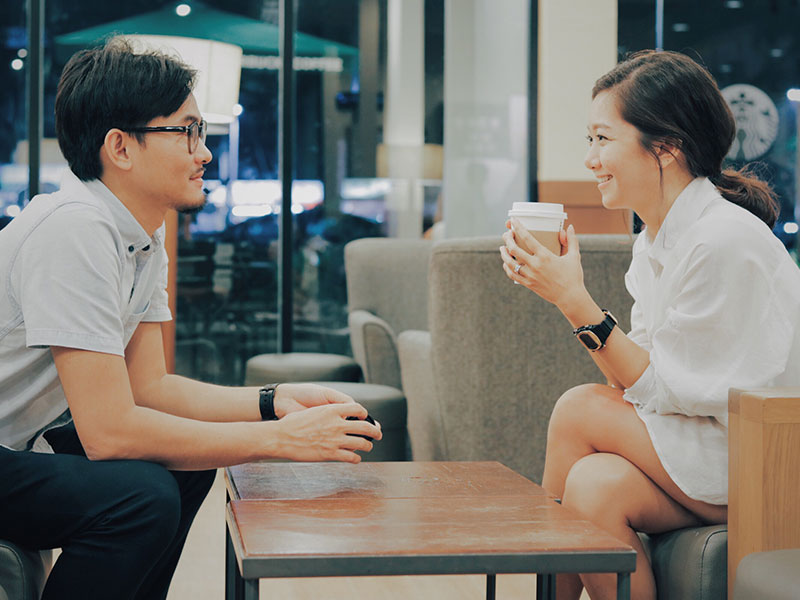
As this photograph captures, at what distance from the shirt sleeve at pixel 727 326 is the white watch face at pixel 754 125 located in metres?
5.20

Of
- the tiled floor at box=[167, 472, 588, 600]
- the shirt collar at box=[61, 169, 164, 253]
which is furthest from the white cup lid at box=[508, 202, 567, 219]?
the tiled floor at box=[167, 472, 588, 600]

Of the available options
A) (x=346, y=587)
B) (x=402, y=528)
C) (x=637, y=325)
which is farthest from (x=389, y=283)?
(x=402, y=528)

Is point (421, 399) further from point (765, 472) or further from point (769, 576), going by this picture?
point (769, 576)

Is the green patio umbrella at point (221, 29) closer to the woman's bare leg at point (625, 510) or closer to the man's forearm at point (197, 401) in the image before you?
the man's forearm at point (197, 401)

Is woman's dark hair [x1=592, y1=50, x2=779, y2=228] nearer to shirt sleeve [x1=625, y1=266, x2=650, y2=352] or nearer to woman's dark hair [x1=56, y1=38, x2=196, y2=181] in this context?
shirt sleeve [x1=625, y1=266, x2=650, y2=352]

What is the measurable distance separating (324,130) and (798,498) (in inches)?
183

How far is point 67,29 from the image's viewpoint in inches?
217

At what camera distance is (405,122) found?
18.9ft

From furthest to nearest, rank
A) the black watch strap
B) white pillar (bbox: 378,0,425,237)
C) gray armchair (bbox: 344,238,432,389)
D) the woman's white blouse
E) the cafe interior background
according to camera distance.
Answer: white pillar (bbox: 378,0,425,237)
the cafe interior background
gray armchair (bbox: 344,238,432,389)
the black watch strap
the woman's white blouse

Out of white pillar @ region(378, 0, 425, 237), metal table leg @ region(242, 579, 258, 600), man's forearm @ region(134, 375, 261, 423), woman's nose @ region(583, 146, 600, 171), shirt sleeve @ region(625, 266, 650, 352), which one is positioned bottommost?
metal table leg @ region(242, 579, 258, 600)

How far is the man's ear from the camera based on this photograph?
1.59 m

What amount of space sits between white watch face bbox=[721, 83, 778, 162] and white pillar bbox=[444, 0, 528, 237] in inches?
65.8

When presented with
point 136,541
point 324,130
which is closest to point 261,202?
point 324,130

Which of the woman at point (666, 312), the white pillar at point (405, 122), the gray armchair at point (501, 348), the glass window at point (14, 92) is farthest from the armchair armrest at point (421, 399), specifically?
the glass window at point (14, 92)
